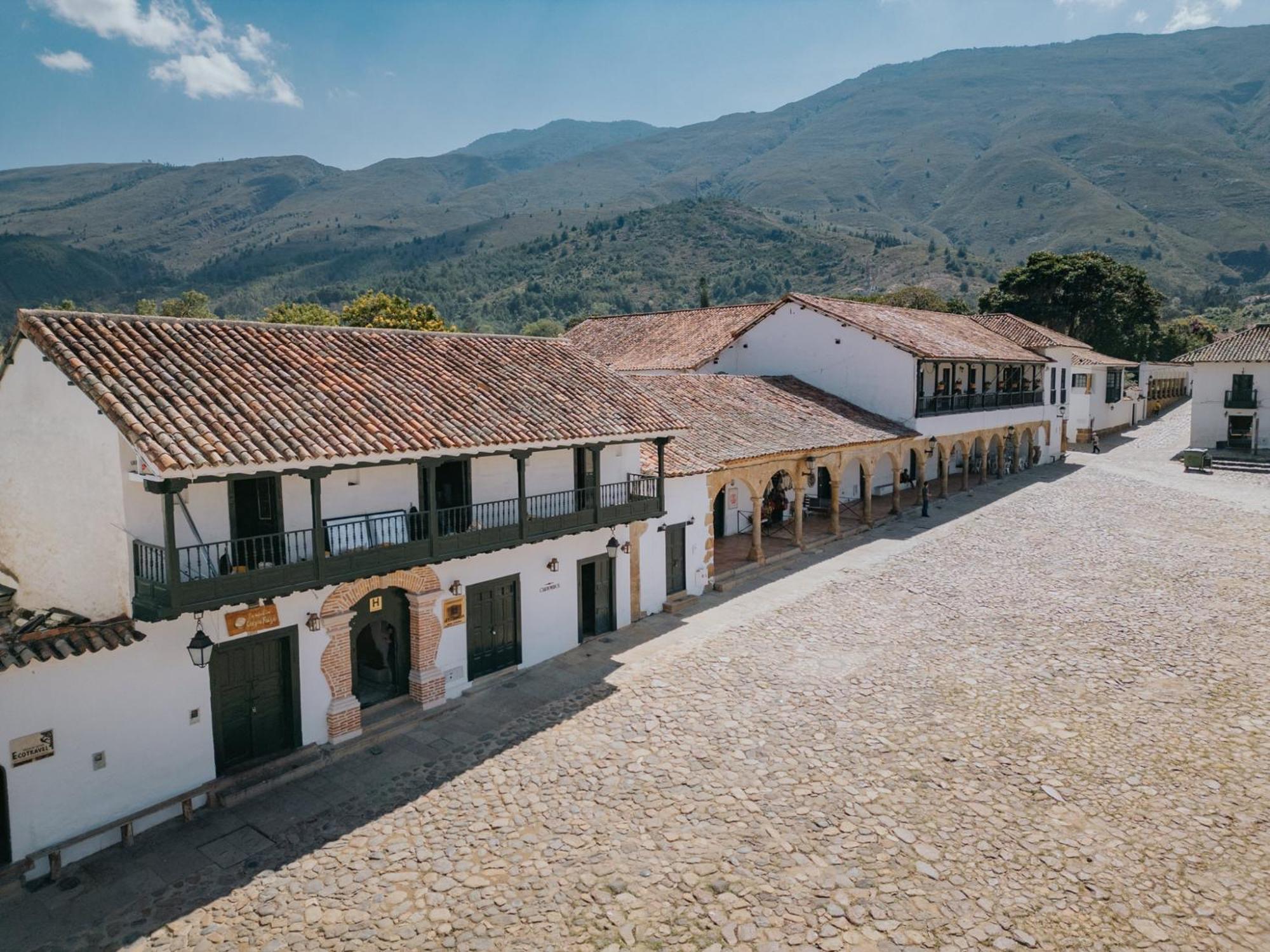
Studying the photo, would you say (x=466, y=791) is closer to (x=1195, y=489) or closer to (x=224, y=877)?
(x=224, y=877)

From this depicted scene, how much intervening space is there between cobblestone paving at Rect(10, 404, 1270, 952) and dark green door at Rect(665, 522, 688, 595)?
2.64m

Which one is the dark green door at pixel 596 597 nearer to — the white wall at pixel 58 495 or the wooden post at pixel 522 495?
the wooden post at pixel 522 495

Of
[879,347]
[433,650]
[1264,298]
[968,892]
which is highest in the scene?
[1264,298]

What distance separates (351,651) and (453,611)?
190 centimetres

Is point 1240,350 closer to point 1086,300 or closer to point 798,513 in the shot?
point 1086,300

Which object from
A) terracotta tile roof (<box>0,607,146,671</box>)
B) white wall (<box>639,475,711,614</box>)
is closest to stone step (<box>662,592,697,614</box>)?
white wall (<box>639,475,711,614</box>)

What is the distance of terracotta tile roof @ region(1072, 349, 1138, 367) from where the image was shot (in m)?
44.9

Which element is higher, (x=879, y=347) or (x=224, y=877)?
(x=879, y=347)

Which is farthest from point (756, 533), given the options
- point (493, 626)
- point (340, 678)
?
point (340, 678)

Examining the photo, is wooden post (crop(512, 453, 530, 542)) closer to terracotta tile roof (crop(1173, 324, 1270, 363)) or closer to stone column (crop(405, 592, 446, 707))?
stone column (crop(405, 592, 446, 707))

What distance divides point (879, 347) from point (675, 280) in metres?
72.0

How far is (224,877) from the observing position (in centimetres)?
896

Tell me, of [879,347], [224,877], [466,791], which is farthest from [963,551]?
[224,877]

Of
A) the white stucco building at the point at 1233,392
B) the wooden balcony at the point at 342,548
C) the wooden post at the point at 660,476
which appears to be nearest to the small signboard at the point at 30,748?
the wooden balcony at the point at 342,548
